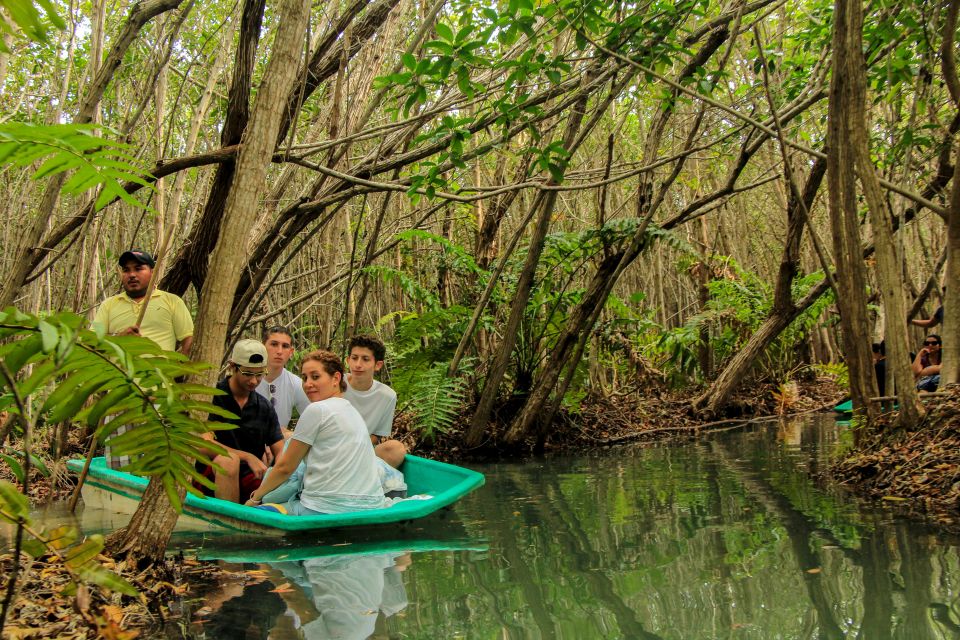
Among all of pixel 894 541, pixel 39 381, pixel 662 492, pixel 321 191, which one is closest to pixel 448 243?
pixel 321 191

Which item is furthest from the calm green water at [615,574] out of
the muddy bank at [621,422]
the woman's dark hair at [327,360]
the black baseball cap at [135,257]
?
the muddy bank at [621,422]

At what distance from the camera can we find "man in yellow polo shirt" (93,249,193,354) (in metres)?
5.20

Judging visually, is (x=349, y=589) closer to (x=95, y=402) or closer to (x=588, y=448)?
(x=95, y=402)

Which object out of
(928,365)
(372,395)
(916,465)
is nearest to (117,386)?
(372,395)

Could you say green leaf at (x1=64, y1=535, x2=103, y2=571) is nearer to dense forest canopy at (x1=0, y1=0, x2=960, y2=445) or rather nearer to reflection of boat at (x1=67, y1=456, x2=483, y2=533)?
dense forest canopy at (x1=0, y1=0, x2=960, y2=445)

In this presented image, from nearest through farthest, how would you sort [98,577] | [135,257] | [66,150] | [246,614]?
[98,577]
[66,150]
[246,614]
[135,257]

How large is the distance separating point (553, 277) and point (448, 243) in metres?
1.09

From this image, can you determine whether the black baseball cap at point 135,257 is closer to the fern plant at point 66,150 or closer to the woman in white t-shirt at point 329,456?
the woman in white t-shirt at point 329,456

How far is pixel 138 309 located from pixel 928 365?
7790 millimetres

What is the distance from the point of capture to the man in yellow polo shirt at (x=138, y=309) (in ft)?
17.0

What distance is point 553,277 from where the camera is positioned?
8289 millimetres

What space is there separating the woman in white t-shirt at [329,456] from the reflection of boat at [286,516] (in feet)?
0.57

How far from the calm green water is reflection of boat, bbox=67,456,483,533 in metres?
0.14

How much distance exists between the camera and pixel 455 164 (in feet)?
18.1
